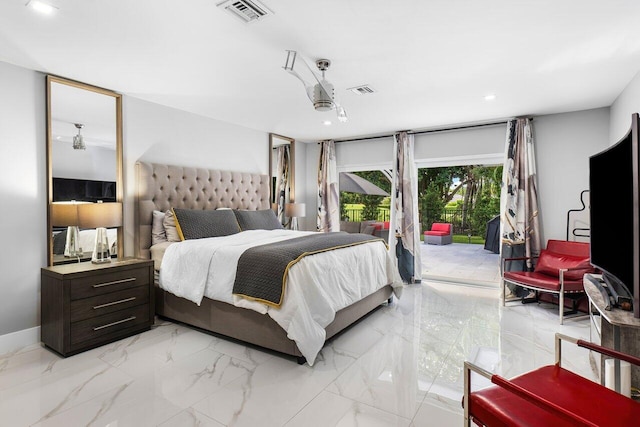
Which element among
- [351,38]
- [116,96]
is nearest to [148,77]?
[116,96]

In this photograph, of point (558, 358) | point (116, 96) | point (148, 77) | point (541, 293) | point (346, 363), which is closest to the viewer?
point (558, 358)

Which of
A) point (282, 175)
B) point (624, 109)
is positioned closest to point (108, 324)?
point (282, 175)

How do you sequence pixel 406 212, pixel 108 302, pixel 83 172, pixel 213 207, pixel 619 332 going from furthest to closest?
pixel 406 212 → pixel 213 207 → pixel 83 172 → pixel 108 302 → pixel 619 332

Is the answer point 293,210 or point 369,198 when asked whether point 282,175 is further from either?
point 369,198

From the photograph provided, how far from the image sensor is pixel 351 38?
2453 mm

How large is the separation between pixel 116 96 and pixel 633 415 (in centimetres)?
452

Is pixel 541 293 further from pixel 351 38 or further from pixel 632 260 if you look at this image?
pixel 351 38

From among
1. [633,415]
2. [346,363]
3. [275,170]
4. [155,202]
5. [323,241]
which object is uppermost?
[275,170]

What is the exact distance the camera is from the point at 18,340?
2.90m

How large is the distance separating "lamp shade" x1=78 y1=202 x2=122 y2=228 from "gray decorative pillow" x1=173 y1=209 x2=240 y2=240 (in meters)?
0.68

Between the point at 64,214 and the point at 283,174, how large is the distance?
358 centimetres

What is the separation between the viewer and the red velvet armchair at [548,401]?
122 cm

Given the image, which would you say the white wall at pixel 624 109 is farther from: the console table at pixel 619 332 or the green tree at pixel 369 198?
the green tree at pixel 369 198

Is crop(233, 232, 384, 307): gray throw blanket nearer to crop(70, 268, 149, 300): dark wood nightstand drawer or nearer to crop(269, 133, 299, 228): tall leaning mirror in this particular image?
crop(70, 268, 149, 300): dark wood nightstand drawer
